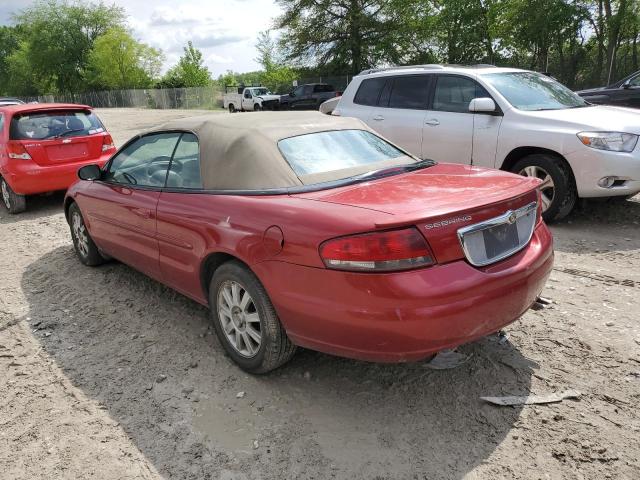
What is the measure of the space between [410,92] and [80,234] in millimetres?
4755

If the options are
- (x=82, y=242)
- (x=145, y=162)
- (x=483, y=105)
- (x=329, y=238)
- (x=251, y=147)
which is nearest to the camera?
(x=329, y=238)

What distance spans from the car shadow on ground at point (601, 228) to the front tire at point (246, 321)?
11.3 ft

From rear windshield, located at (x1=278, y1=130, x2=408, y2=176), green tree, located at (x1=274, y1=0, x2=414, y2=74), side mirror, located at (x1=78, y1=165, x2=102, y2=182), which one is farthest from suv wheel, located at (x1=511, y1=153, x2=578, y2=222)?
green tree, located at (x1=274, y1=0, x2=414, y2=74)

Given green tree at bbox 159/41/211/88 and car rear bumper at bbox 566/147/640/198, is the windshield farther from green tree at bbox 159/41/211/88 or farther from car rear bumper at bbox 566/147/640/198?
green tree at bbox 159/41/211/88

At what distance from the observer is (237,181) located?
3.18 metres

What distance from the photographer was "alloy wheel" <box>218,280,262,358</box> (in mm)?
3021

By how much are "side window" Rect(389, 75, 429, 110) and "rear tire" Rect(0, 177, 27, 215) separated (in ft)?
18.7

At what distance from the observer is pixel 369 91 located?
7.93 metres

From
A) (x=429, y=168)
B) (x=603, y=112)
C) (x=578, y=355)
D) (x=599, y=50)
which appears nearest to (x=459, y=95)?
(x=603, y=112)

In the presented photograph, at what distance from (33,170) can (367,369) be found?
650 centimetres

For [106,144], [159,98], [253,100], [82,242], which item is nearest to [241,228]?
[82,242]

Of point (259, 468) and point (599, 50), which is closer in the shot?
point (259, 468)

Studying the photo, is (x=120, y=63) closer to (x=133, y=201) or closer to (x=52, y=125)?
(x=52, y=125)

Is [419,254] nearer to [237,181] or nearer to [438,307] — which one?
[438,307]
